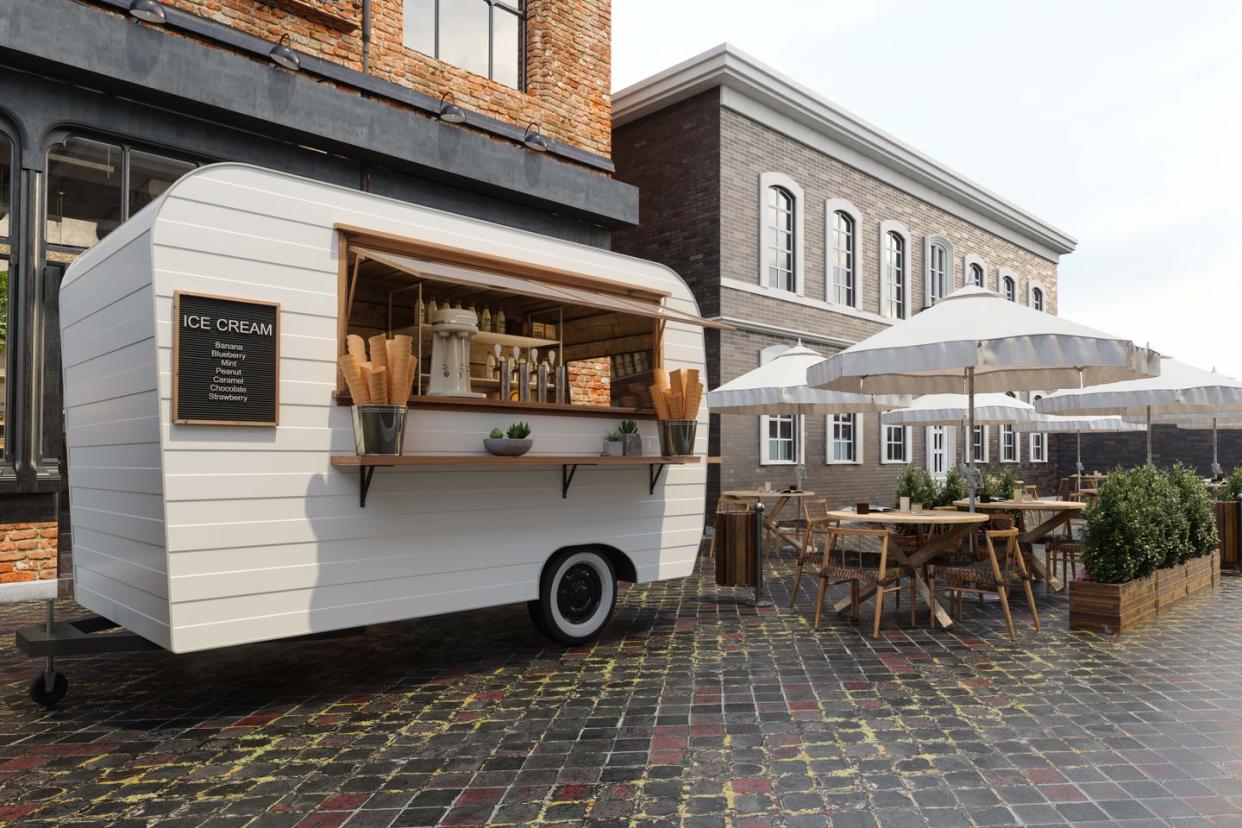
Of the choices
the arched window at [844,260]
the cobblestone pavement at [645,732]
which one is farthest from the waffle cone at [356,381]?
the arched window at [844,260]

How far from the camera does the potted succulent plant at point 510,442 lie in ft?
17.2

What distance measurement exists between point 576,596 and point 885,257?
44.7 ft

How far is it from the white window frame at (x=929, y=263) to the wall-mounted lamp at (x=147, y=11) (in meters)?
15.5

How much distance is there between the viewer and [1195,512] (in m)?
8.20

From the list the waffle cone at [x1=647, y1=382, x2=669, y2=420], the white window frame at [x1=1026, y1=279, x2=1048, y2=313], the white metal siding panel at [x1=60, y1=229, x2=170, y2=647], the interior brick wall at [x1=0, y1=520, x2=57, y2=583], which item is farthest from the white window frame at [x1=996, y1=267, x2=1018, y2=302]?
the white metal siding panel at [x1=60, y1=229, x2=170, y2=647]

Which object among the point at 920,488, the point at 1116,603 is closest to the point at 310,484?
the point at 1116,603

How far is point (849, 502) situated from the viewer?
1579 cm

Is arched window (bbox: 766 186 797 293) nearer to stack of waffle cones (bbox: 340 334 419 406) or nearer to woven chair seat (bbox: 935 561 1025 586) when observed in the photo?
woven chair seat (bbox: 935 561 1025 586)

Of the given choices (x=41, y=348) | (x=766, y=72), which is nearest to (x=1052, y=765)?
(x=41, y=348)

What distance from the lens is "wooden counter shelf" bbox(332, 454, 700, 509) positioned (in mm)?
4574

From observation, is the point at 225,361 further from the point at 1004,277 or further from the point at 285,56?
the point at 1004,277

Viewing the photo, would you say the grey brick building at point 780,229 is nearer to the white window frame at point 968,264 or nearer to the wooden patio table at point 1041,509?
the white window frame at point 968,264

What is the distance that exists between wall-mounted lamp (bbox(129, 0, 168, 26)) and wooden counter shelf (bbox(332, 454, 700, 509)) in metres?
4.94

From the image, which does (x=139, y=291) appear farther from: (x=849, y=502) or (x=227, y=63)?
(x=849, y=502)
